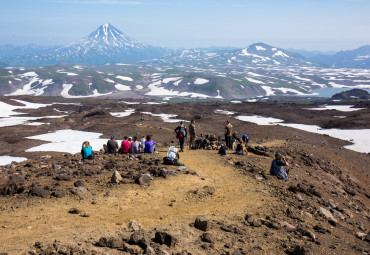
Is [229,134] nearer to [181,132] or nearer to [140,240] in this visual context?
[181,132]

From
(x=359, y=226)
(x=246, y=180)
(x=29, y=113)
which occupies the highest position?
(x=246, y=180)

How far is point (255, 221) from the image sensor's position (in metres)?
11.1

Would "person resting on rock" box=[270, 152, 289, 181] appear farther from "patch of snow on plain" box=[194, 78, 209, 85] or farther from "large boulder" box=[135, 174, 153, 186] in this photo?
"patch of snow on plain" box=[194, 78, 209, 85]

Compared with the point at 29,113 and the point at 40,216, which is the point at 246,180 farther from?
the point at 29,113

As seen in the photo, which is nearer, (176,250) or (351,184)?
(176,250)

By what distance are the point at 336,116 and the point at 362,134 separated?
2160cm

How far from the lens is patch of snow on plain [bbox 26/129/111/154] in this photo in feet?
131

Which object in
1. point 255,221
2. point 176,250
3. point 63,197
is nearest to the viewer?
point 176,250

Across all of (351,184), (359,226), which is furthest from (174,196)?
(351,184)

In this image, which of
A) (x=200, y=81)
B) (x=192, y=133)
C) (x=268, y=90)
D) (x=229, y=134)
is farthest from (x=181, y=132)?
(x=268, y=90)

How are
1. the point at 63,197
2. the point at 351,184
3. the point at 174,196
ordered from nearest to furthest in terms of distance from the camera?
the point at 63,197 < the point at 174,196 < the point at 351,184

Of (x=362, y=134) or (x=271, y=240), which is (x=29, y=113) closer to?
(x=362, y=134)

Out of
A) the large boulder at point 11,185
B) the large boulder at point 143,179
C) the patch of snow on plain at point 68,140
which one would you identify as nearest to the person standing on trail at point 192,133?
the large boulder at point 143,179

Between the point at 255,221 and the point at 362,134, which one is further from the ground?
the point at 255,221
